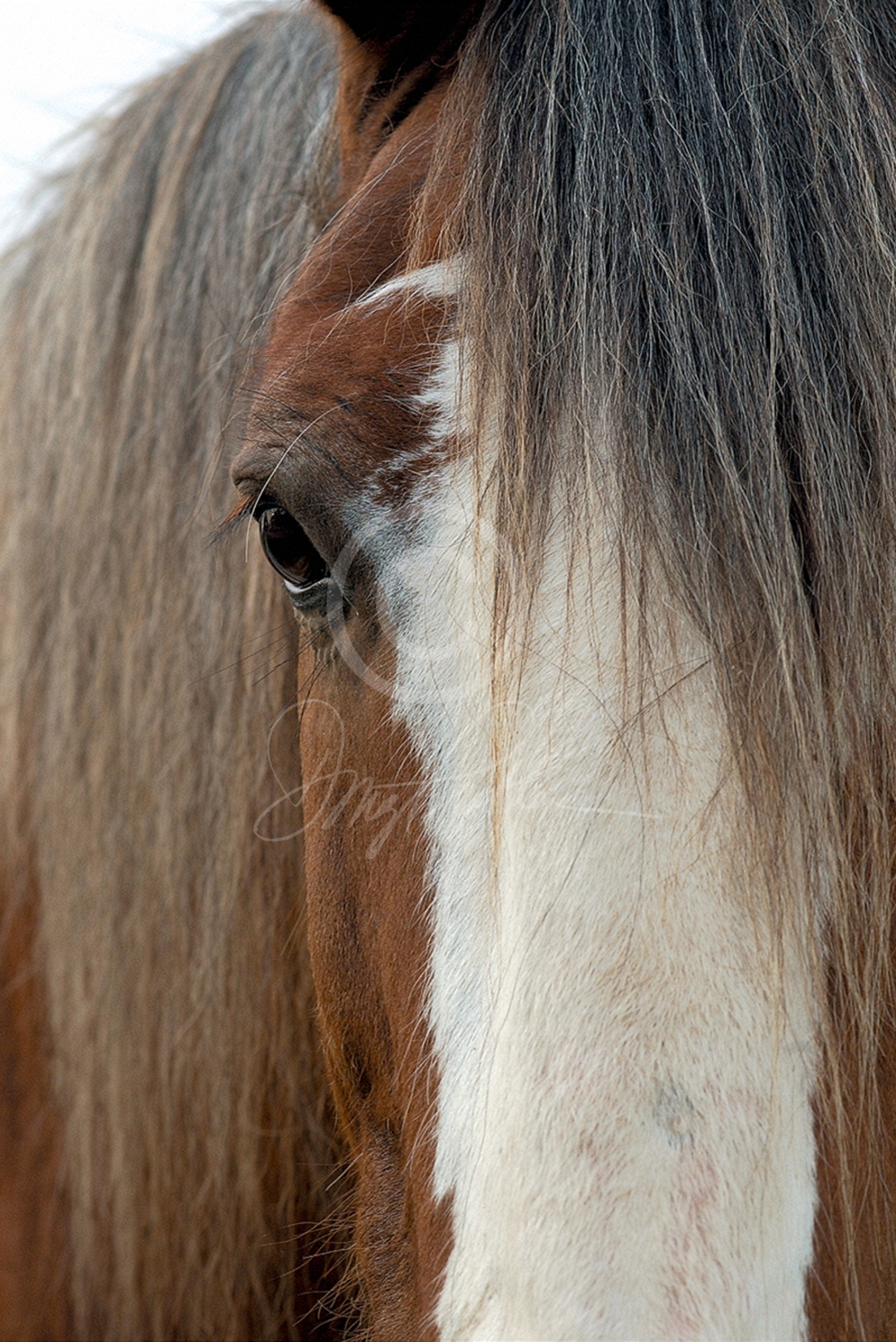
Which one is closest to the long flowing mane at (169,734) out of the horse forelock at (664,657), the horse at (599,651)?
the horse at (599,651)

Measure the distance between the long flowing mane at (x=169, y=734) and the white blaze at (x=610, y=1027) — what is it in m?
0.65

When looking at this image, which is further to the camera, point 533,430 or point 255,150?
point 255,150

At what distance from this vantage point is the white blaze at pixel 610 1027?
0.66 meters

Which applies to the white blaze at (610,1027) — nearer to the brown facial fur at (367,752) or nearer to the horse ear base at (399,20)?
the brown facial fur at (367,752)

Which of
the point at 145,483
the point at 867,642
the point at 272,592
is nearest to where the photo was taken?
the point at 867,642

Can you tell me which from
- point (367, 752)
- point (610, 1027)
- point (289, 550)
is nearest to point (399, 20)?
point (289, 550)

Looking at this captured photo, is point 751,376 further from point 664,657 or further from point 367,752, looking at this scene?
point 367,752

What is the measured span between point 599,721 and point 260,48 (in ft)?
4.64

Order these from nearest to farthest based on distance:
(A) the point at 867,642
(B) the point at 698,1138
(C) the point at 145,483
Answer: (B) the point at 698,1138 < (A) the point at 867,642 < (C) the point at 145,483

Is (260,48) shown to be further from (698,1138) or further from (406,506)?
(698,1138)

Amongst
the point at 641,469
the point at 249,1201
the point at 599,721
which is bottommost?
the point at 249,1201

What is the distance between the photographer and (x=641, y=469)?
80 centimetres

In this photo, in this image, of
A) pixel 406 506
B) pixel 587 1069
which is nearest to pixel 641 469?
pixel 406 506

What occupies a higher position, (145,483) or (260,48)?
(260,48)
